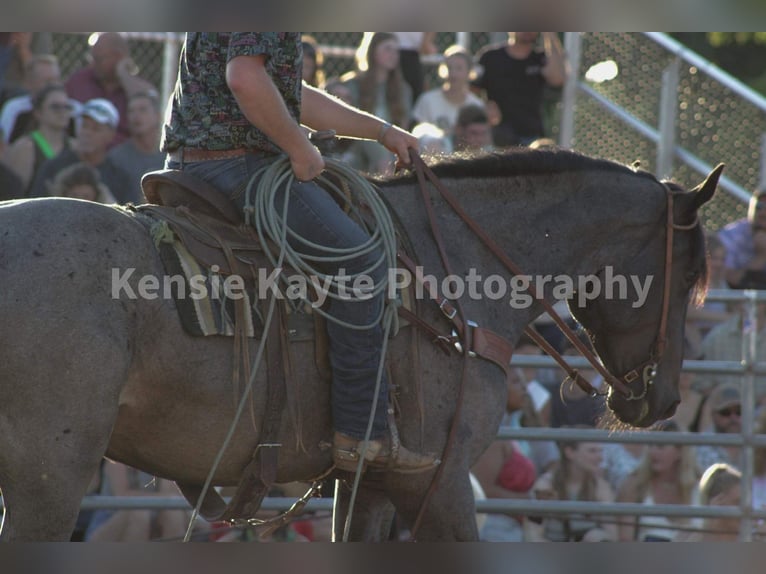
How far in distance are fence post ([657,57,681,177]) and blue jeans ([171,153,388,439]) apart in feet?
25.9

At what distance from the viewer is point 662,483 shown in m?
7.37

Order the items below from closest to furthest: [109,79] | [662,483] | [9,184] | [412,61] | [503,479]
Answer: [503,479], [662,483], [9,184], [109,79], [412,61]

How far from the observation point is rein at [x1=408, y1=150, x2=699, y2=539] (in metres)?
4.39

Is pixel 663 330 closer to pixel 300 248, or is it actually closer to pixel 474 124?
pixel 300 248

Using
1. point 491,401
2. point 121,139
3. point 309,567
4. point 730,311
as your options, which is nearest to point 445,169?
point 491,401

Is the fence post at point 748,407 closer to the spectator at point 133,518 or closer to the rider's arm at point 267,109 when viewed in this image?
the spectator at point 133,518

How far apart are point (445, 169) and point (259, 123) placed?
95 centimetres

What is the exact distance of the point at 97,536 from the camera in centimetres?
674

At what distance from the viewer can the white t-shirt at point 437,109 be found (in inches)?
409

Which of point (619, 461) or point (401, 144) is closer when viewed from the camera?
point (401, 144)

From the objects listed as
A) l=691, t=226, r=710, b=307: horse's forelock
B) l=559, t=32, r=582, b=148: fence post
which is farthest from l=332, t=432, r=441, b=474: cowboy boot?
l=559, t=32, r=582, b=148: fence post

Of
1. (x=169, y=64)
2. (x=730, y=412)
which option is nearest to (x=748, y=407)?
(x=730, y=412)

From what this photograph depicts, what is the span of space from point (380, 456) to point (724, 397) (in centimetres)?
380

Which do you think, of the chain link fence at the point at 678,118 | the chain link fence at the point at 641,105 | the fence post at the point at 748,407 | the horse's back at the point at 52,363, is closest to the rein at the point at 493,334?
the horse's back at the point at 52,363
